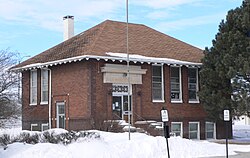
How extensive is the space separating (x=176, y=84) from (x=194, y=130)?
136 inches

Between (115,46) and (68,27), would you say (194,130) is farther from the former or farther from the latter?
(68,27)

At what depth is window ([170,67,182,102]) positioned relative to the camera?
3120 centimetres

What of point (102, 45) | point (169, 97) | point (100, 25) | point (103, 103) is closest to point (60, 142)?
point (103, 103)

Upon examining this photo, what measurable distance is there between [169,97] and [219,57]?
15.1 feet

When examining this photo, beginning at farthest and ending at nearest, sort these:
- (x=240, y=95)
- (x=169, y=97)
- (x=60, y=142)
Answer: (x=169, y=97) → (x=240, y=95) → (x=60, y=142)

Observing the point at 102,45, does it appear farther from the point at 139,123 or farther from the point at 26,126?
the point at 26,126

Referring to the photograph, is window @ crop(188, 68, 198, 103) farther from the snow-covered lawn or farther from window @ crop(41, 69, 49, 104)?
the snow-covered lawn

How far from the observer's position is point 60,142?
63.0ft

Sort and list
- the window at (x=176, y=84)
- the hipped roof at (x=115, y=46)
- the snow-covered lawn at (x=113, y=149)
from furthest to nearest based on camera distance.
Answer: the window at (x=176, y=84)
the hipped roof at (x=115, y=46)
the snow-covered lawn at (x=113, y=149)

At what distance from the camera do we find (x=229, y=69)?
86.4ft

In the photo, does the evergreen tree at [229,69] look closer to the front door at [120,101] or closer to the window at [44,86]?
the front door at [120,101]

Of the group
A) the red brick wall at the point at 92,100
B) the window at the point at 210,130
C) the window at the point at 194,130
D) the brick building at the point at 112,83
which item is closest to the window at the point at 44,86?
the brick building at the point at 112,83

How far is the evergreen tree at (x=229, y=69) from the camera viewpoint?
2612 cm

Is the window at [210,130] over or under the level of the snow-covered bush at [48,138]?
under
